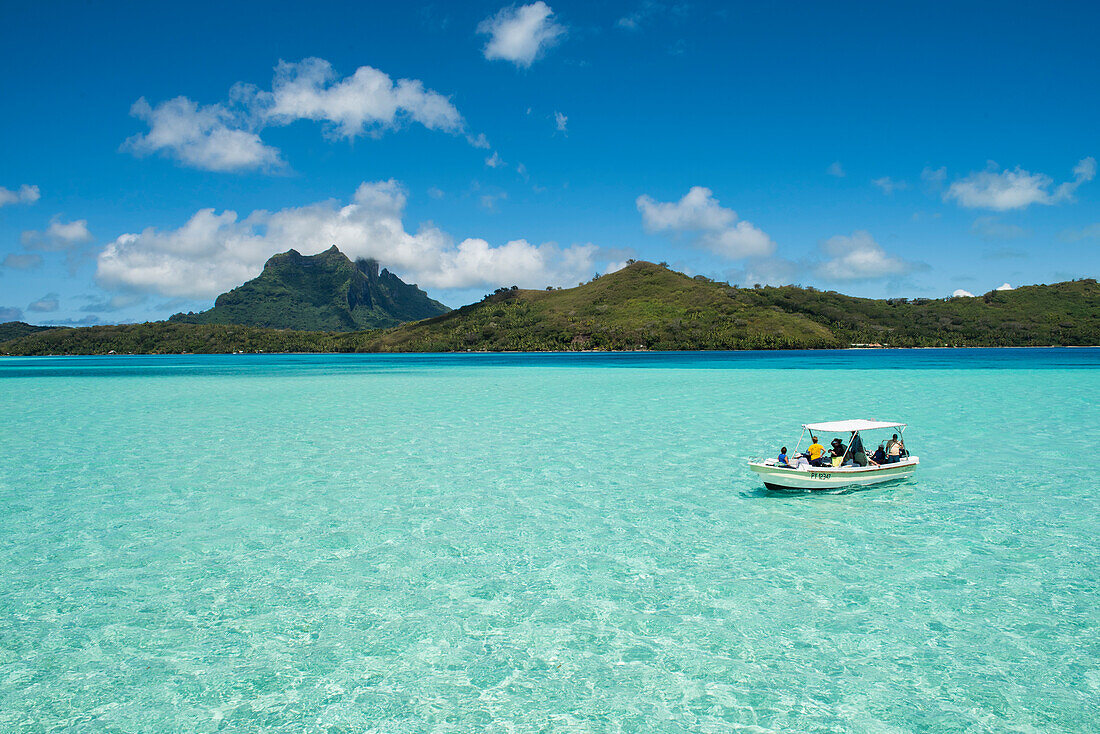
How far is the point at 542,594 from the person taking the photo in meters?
14.7

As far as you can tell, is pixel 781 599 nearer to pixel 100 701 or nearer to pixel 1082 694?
pixel 1082 694

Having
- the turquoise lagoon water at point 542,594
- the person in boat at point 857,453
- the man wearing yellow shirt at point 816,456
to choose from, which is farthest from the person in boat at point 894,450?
the man wearing yellow shirt at point 816,456

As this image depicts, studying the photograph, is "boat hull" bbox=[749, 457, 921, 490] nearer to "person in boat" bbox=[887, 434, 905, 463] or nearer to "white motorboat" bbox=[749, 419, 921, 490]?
"white motorboat" bbox=[749, 419, 921, 490]

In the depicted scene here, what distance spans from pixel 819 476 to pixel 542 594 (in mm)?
12789

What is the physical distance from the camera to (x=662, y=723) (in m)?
9.78

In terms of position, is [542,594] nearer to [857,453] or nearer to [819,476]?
[819,476]

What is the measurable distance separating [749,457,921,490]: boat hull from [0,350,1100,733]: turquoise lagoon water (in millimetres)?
623

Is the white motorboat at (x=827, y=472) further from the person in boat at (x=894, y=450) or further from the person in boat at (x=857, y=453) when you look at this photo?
the person in boat at (x=894, y=450)

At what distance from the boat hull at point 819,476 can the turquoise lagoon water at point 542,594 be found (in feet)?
2.04

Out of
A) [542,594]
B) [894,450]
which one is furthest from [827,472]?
[542,594]

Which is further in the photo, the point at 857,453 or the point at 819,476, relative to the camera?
the point at 857,453

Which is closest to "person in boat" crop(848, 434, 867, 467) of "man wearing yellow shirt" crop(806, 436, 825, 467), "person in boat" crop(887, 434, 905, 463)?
"person in boat" crop(887, 434, 905, 463)

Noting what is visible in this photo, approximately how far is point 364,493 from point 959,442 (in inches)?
1238

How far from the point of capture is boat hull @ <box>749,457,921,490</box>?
74.1ft
